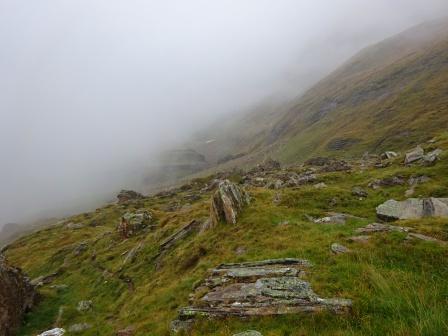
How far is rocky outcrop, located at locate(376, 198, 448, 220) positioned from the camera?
34.3 meters

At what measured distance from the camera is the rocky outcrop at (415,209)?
34.3m

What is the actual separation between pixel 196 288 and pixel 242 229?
38.6 ft

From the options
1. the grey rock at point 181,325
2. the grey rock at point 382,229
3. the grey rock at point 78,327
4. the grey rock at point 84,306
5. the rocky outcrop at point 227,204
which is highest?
the rocky outcrop at point 227,204

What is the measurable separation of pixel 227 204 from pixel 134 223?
31.9 meters

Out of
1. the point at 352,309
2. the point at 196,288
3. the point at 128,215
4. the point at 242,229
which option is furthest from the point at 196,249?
the point at 128,215

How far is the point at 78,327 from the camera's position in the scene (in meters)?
37.5

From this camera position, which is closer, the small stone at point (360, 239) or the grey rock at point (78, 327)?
the small stone at point (360, 239)

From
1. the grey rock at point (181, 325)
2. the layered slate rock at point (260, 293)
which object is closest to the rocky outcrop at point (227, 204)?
the layered slate rock at point (260, 293)

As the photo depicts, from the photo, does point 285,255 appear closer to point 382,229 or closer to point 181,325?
point 382,229

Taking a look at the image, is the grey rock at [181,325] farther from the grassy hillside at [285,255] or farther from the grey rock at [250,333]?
the grey rock at [250,333]

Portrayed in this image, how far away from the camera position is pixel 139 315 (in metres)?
29.1

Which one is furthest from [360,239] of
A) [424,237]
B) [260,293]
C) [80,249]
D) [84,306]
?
[80,249]

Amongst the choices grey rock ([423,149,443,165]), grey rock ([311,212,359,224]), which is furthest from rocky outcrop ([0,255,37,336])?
grey rock ([423,149,443,165])

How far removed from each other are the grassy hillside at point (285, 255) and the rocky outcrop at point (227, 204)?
1.23 m
